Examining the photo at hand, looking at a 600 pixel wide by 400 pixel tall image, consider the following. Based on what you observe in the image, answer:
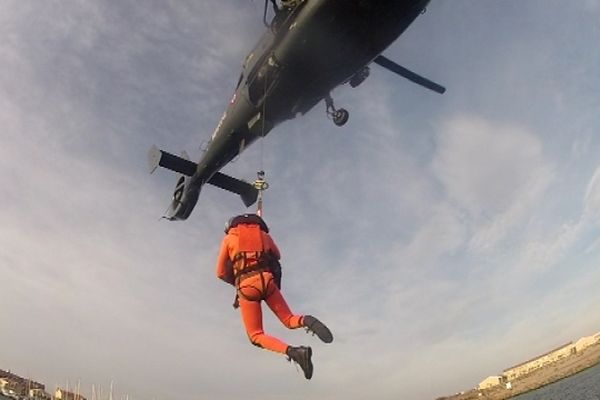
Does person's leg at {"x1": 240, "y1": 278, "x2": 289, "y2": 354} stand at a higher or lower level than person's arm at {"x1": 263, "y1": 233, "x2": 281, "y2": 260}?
lower

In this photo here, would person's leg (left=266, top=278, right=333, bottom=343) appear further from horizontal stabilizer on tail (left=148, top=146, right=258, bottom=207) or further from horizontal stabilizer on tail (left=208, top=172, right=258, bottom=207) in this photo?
horizontal stabilizer on tail (left=208, top=172, right=258, bottom=207)

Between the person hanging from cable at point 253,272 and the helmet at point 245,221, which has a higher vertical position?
the helmet at point 245,221

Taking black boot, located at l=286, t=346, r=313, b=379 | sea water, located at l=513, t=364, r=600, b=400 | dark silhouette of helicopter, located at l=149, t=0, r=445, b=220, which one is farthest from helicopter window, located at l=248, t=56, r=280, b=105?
sea water, located at l=513, t=364, r=600, b=400

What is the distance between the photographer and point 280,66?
1201cm

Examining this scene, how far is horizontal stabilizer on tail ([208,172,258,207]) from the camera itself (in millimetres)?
14366

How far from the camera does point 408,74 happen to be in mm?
17531

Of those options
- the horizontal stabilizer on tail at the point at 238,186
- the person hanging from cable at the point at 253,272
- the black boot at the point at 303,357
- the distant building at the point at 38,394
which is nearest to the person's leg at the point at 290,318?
the person hanging from cable at the point at 253,272

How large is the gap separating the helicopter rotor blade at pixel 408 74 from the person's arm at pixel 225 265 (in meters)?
12.2

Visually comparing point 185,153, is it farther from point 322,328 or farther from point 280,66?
point 322,328

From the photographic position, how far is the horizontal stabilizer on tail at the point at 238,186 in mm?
14366

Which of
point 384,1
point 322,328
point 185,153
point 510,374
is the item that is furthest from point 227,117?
point 510,374

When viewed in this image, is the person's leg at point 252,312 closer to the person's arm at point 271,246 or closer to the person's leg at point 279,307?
the person's leg at point 279,307

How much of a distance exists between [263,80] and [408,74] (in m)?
7.57

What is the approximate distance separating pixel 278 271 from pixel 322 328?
1.47 m
